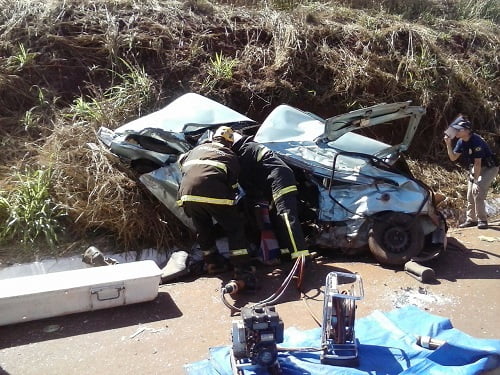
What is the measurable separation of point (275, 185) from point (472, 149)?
2.94 metres

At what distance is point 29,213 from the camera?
546 cm

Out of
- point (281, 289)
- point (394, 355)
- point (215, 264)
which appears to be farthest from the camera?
point (215, 264)

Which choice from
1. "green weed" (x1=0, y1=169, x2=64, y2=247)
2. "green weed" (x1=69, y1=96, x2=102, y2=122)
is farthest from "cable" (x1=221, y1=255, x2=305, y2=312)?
"green weed" (x1=69, y1=96, x2=102, y2=122)

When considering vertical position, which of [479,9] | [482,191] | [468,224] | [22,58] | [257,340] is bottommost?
[468,224]

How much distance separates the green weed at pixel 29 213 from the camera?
536 cm

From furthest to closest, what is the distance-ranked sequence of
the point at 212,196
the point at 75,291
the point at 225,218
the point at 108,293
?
the point at 225,218 < the point at 212,196 < the point at 108,293 < the point at 75,291

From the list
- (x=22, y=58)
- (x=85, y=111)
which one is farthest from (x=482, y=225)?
(x=22, y=58)

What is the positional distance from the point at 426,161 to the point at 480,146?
5.48ft

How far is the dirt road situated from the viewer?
354 cm

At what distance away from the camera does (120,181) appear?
18.9ft

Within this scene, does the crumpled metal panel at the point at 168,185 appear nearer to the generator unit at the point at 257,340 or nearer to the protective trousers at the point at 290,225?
the protective trousers at the point at 290,225

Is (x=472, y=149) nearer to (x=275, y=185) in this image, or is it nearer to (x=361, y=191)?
(x=361, y=191)

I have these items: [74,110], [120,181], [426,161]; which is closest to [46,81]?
[74,110]

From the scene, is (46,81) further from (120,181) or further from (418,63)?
(418,63)
